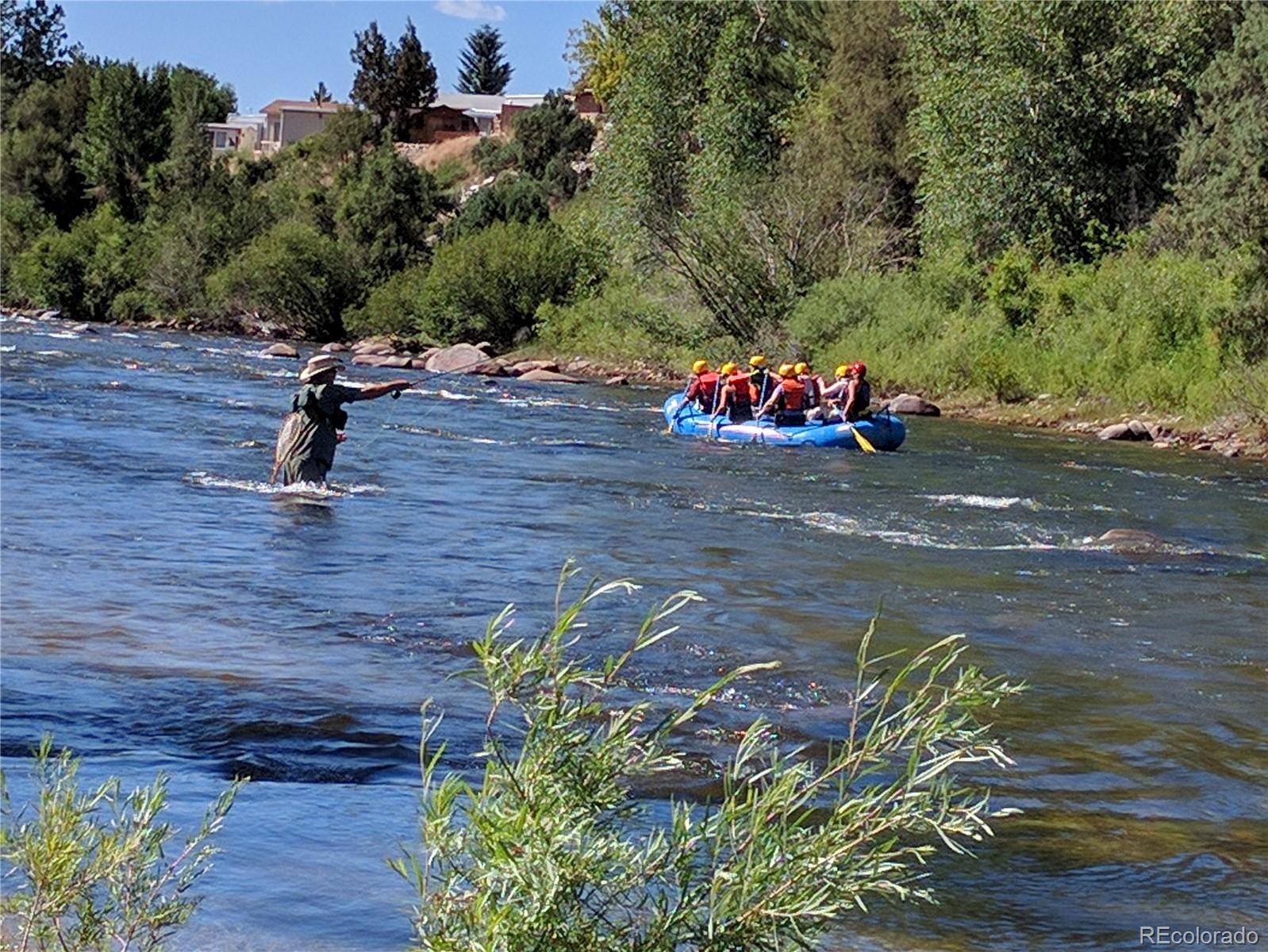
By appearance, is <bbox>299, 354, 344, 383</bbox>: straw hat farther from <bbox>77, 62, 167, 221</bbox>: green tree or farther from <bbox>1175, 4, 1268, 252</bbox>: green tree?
<bbox>77, 62, 167, 221</bbox>: green tree

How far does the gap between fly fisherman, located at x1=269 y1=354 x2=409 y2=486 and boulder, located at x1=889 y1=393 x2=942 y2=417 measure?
1776cm

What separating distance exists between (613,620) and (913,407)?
22615mm

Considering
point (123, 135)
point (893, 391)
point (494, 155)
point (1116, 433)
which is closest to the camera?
point (1116, 433)

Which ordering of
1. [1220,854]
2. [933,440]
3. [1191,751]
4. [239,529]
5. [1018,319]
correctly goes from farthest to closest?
[1018,319] → [933,440] → [239,529] → [1191,751] → [1220,854]

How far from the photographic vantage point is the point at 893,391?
35406 millimetres

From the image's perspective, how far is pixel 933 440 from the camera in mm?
26469

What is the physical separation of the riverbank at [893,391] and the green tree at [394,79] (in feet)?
143

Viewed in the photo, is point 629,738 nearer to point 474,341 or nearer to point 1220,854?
point 1220,854

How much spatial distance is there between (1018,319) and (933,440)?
10260 mm

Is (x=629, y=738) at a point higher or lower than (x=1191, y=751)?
higher

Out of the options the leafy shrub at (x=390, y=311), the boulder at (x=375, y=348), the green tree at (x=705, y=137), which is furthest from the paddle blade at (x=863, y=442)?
the leafy shrub at (x=390, y=311)

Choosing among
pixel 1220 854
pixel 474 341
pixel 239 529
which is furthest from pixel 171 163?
pixel 1220 854

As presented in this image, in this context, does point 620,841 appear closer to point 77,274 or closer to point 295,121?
point 77,274

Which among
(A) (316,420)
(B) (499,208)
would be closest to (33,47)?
(B) (499,208)
